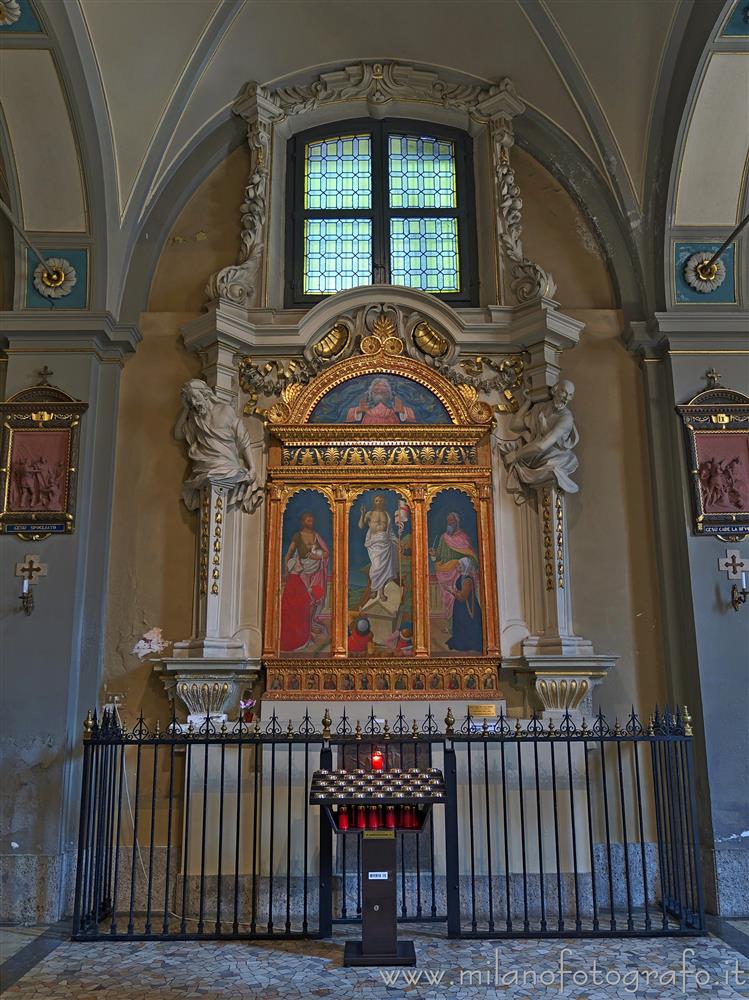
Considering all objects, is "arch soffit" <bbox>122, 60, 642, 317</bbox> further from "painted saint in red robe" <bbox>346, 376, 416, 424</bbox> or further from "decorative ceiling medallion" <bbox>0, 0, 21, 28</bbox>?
"painted saint in red robe" <bbox>346, 376, 416, 424</bbox>

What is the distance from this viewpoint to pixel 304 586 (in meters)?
7.75

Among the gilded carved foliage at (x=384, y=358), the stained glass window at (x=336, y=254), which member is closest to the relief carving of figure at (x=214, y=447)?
the gilded carved foliage at (x=384, y=358)

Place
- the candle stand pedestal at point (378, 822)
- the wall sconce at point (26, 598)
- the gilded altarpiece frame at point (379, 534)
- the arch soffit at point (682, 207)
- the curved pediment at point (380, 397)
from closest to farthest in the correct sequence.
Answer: the candle stand pedestal at point (378, 822) < the wall sconce at point (26, 598) < the gilded altarpiece frame at point (379, 534) < the arch soffit at point (682, 207) < the curved pediment at point (380, 397)

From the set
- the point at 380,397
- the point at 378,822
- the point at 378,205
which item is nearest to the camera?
the point at 378,822

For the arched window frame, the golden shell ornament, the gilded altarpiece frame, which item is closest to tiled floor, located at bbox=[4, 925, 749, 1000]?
the gilded altarpiece frame

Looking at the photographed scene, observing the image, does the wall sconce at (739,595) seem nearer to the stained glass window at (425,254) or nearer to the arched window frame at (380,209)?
the arched window frame at (380,209)

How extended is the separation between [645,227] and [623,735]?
489 cm

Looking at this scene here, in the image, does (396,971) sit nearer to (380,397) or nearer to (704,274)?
(380,397)

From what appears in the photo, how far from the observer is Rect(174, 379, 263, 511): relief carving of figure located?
7.73 meters

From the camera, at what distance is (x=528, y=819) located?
6.74 m

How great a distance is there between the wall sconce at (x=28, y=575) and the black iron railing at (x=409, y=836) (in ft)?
4.78

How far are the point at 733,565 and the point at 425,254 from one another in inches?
165

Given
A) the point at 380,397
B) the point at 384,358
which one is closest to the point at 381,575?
the point at 380,397

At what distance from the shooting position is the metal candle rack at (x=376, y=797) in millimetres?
5375
